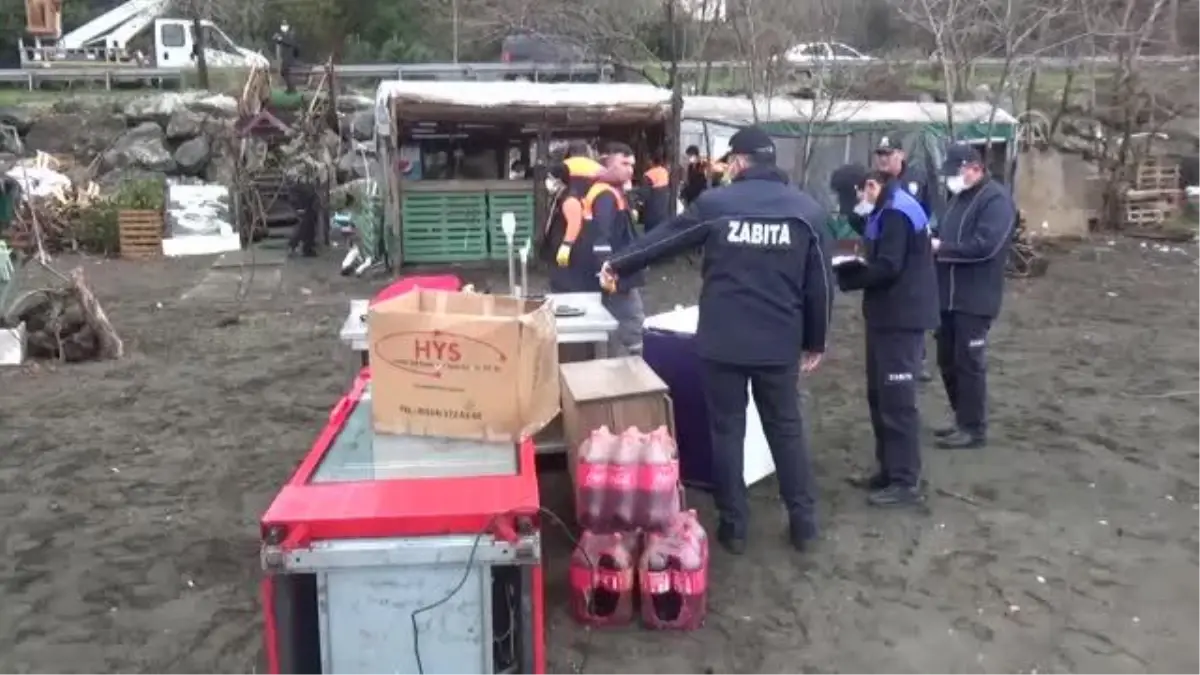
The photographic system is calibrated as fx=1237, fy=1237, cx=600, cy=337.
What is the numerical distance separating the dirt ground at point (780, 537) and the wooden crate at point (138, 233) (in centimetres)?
739

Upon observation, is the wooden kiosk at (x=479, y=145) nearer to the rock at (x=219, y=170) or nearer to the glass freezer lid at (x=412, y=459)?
the rock at (x=219, y=170)

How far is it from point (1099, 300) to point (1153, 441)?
5.70 metres

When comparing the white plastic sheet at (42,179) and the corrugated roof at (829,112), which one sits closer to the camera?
the corrugated roof at (829,112)

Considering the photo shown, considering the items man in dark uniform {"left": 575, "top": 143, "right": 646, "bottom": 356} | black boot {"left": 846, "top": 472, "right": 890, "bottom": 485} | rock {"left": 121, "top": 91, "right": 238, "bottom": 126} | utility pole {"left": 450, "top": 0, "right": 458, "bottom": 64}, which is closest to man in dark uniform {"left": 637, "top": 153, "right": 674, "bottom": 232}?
man in dark uniform {"left": 575, "top": 143, "right": 646, "bottom": 356}

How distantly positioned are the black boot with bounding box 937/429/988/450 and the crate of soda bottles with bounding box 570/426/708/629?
105 inches

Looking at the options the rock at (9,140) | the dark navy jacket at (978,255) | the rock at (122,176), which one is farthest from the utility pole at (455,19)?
the dark navy jacket at (978,255)

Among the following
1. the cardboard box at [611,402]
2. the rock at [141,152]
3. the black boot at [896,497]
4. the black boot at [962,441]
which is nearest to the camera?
the cardboard box at [611,402]

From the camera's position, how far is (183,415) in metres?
8.02

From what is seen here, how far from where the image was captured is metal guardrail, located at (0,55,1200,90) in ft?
71.3

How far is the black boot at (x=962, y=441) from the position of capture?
22.7 ft

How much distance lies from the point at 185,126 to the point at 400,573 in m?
21.4

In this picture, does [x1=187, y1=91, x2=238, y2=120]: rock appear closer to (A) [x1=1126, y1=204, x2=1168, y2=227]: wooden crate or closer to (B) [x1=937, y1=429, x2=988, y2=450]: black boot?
(A) [x1=1126, y1=204, x2=1168, y2=227]: wooden crate

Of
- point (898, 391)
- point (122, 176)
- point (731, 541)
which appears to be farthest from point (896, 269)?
point (122, 176)

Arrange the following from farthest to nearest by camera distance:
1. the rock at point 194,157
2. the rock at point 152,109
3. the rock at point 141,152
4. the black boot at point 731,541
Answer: the rock at point 152,109, the rock at point 194,157, the rock at point 141,152, the black boot at point 731,541
